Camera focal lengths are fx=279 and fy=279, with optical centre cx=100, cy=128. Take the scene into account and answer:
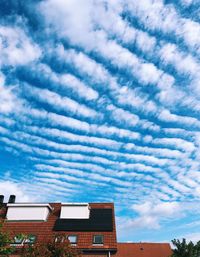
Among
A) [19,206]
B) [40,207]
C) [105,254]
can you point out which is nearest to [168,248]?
[105,254]

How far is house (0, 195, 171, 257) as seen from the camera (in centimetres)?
2998

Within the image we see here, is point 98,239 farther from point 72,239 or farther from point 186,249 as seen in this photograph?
point 186,249

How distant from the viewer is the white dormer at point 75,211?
114 feet

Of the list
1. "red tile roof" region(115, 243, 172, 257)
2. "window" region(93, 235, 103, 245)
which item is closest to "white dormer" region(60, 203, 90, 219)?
"window" region(93, 235, 103, 245)

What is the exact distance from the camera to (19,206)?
35219 millimetres

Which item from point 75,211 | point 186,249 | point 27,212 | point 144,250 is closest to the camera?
point 186,249

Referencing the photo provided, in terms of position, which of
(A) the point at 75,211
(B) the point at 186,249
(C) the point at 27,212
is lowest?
(B) the point at 186,249

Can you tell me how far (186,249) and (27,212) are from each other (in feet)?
62.7

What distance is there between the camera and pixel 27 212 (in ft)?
114

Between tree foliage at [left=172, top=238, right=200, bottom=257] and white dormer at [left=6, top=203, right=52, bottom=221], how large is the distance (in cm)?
1579

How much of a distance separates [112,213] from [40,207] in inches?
363

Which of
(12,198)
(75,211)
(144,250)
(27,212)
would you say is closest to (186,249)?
(144,250)

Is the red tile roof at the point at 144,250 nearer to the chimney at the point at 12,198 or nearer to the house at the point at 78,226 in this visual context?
the house at the point at 78,226

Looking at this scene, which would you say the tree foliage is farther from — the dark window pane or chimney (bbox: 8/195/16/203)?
chimney (bbox: 8/195/16/203)
